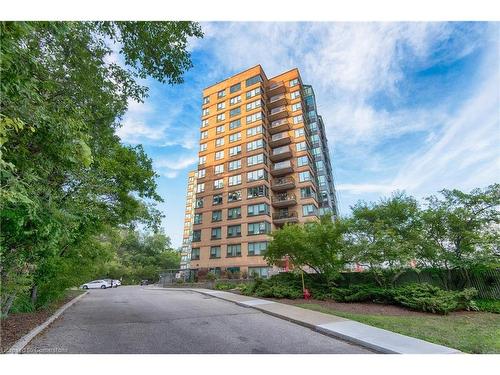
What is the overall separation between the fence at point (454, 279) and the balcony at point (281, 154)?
24090 millimetres

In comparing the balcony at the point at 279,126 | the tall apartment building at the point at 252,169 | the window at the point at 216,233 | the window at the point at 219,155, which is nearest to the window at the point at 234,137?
the tall apartment building at the point at 252,169

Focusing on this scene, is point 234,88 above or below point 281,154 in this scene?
above

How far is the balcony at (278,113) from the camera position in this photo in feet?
127

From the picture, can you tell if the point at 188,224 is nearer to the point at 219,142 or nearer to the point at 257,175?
the point at 219,142

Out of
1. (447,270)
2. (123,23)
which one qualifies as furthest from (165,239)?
(123,23)

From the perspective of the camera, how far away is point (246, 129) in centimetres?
3812

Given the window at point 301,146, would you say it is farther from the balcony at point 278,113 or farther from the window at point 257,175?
the window at point 257,175

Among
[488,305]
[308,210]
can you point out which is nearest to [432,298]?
[488,305]

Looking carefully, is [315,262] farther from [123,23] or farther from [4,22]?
[4,22]

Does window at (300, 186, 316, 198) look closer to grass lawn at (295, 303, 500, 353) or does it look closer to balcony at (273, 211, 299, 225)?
balcony at (273, 211, 299, 225)

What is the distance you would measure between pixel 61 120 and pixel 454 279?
16445mm

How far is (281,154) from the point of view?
37.0 meters

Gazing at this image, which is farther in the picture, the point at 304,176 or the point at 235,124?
the point at 235,124

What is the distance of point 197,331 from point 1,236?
4821mm
